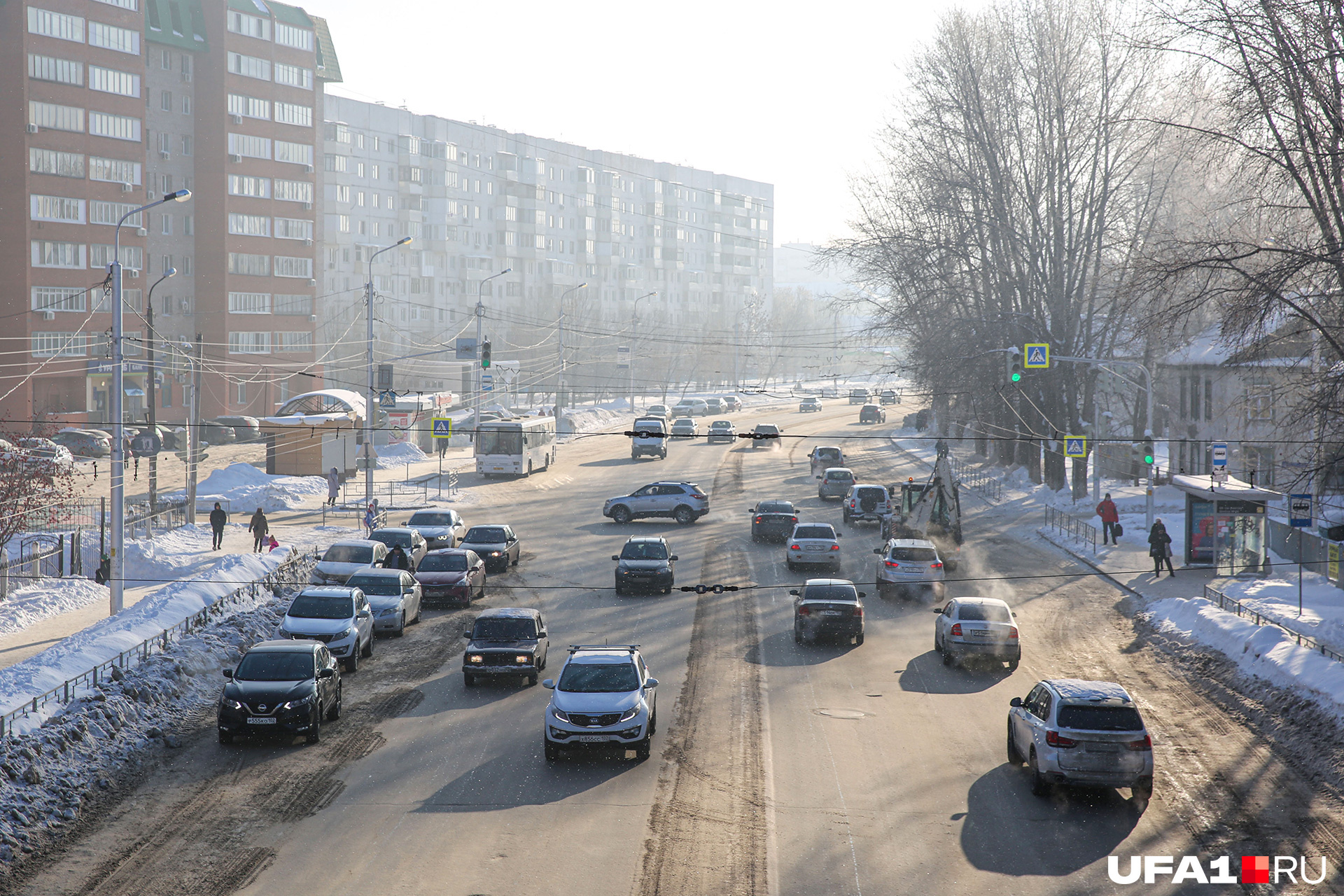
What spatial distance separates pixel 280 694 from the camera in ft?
55.6

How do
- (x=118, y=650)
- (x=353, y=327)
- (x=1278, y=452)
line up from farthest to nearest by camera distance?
(x=353, y=327) < (x=1278, y=452) < (x=118, y=650)

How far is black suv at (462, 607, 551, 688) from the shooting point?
20.2 m

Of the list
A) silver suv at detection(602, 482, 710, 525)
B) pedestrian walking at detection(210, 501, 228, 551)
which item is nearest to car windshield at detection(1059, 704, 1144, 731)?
silver suv at detection(602, 482, 710, 525)

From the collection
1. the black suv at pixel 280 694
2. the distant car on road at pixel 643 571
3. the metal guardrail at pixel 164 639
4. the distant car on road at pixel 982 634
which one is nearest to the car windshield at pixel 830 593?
the distant car on road at pixel 982 634

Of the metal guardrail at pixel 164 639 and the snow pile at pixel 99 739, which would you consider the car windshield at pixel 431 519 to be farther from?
the snow pile at pixel 99 739

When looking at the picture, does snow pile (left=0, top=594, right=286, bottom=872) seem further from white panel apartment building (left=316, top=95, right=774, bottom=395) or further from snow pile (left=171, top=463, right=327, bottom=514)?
white panel apartment building (left=316, top=95, right=774, bottom=395)

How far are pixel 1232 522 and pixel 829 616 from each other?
15037 mm

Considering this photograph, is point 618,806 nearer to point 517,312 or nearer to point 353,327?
point 353,327

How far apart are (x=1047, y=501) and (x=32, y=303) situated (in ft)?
198

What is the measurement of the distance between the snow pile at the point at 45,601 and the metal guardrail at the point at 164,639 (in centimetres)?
550

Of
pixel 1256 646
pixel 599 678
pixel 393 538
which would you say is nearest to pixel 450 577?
pixel 393 538

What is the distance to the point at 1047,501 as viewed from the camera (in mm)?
50500

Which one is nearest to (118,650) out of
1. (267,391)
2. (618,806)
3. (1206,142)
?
(618,806)

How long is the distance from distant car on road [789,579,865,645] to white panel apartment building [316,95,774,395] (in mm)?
75499
